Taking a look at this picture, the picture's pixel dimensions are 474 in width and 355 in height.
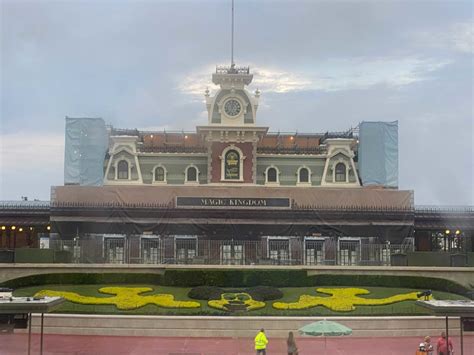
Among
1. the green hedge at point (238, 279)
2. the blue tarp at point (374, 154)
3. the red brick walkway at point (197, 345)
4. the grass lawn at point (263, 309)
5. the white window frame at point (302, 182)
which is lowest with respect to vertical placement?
the red brick walkway at point (197, 345)

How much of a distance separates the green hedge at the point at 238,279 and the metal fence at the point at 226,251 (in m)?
4.05

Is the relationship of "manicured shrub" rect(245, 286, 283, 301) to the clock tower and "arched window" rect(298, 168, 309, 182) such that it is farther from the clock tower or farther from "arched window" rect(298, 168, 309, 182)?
"arched window" rect(298, 168, 309, 182)

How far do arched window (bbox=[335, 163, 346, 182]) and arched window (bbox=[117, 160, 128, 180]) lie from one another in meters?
17.6

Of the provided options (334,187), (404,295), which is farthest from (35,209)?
(404,295)

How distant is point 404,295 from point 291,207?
14.6 m

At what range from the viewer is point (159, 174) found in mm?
52375

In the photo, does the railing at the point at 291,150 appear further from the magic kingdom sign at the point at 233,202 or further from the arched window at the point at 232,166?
the magic kingdom sign at the point at 233,202

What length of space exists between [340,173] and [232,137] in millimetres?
9856

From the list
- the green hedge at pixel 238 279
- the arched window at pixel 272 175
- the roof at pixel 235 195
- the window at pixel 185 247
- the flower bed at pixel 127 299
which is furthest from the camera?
the arched window at pixel 272 175

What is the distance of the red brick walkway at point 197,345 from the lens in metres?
22.6

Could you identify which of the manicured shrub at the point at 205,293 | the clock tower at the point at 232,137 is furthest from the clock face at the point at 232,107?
the manicured shrub at the point at 205,293

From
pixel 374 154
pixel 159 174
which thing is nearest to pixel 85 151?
pixel 159 174

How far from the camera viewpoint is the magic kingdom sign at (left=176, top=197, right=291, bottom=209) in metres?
44.0

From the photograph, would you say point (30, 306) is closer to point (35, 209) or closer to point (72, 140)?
point (35, 209)
